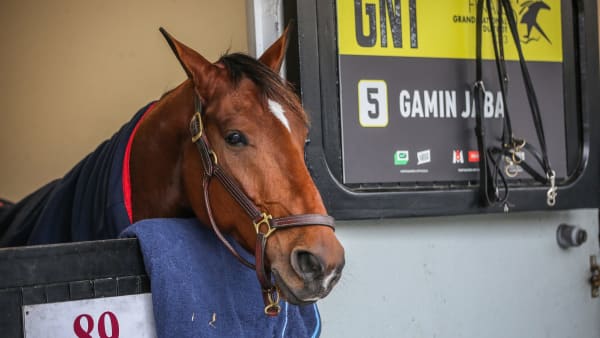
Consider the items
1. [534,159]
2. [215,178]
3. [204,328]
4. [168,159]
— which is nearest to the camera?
[204,328]

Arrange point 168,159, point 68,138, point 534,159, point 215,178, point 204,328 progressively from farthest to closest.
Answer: point 68,138
point 534,159
point 168,159
point 215,178
point 204,328

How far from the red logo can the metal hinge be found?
0.50 metres

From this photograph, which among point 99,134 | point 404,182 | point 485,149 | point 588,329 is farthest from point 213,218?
point 99,134

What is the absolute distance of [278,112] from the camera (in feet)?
4.36

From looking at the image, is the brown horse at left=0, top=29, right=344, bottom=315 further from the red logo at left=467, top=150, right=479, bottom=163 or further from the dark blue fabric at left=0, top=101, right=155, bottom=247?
the red logo at left=467, top=150, right=479, bottom=163

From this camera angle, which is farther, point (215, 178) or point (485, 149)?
point (485, 149)

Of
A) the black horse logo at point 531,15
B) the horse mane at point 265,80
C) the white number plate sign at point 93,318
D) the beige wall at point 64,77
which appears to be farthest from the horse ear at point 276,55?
the beige wall at point 64,77

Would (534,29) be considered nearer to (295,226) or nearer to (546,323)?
(546,323)

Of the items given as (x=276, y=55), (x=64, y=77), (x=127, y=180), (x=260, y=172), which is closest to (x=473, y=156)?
(x=276, y=55)

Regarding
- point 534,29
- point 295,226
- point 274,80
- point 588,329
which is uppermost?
point 534,29

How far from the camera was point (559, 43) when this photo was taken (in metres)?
1.94

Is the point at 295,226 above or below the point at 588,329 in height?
above

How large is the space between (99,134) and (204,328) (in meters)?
1.86

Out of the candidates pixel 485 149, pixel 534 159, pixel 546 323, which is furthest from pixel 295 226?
pixel 546 323
